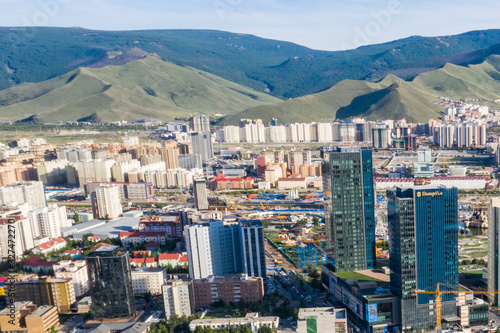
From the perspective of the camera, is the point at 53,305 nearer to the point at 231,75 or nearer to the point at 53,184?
the point at 53,184

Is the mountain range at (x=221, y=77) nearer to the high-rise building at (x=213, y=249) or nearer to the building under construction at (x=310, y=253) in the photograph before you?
the building under construction at (x=310, y=253)

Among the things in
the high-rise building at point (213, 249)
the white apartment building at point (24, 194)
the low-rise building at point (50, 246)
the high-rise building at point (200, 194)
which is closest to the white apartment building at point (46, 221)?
the low-rise building at point (50, 246)

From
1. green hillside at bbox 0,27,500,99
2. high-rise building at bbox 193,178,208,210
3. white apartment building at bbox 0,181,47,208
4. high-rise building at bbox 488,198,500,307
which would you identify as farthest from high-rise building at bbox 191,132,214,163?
green hillside at bbox 0,27,500,99

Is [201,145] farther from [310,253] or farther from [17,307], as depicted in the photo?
[17,307]

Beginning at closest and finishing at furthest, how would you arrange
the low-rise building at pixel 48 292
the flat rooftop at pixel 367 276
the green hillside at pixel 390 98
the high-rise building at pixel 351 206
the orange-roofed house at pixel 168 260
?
the flat rooftop at pixel 367 276, the high-rise building at pixel 351 206, the low-rise building at pixel 48 292, the orange-roofed house at pixel 168 260, the green hillside at pixel 390 98

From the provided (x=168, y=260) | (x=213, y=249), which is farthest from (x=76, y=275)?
(x=213, y=249)
